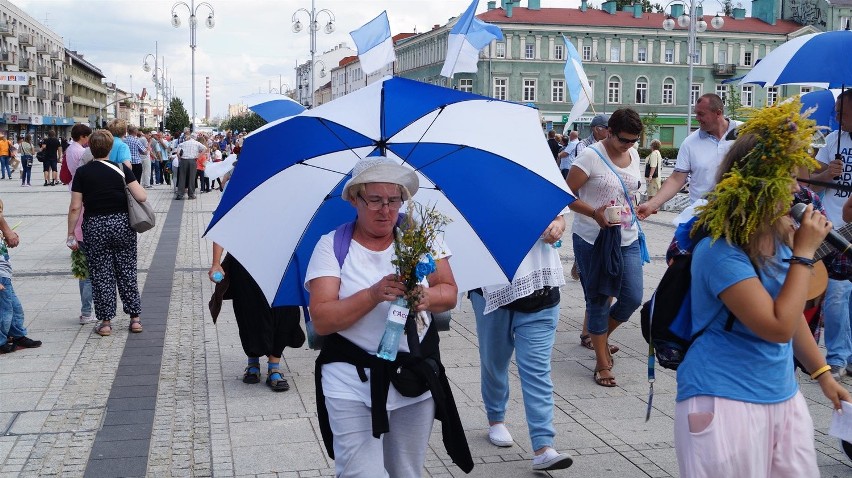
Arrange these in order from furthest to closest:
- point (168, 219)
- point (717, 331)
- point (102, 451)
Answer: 1. point (168, 219)
2. point (102, 451)
3. point (717, 331)

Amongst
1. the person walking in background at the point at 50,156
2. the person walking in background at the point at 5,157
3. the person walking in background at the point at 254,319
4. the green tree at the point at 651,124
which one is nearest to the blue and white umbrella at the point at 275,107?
the person walking in background at the point at 254,319

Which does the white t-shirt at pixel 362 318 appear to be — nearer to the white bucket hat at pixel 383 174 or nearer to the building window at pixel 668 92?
the white bucket hat at pixel 383 174

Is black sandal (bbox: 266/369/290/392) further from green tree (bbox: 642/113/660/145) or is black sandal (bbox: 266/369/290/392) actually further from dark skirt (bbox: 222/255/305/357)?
green tree (bbox: 642/113/660/145)

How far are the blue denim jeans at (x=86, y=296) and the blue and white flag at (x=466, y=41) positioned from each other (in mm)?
4016

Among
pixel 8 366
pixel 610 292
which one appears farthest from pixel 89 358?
pixel 610 292

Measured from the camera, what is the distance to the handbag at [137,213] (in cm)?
781

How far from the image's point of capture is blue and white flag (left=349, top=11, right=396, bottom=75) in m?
9.18

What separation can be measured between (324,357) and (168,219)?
1590 cm

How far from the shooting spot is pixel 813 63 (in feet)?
20.6

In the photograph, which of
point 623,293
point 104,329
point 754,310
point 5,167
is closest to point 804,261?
point 754,310

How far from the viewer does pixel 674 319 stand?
3.16 metres

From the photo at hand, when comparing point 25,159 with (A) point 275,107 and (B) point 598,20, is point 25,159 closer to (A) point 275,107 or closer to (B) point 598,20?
(A) point 275,107

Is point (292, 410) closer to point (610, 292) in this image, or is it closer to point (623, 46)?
Result: point (610, 292)

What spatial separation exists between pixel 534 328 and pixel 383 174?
184 centimetres
